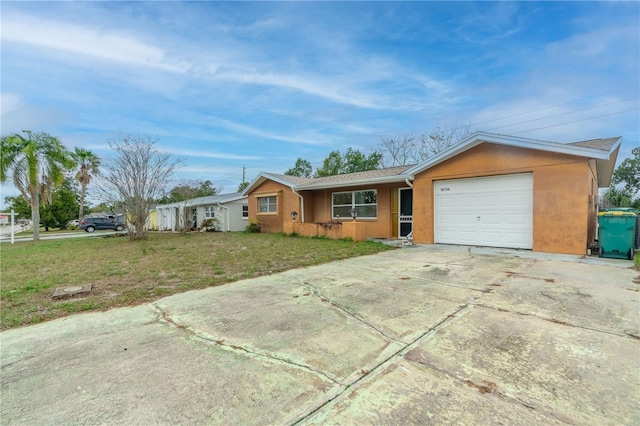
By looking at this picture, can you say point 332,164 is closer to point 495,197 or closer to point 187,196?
point 187,196

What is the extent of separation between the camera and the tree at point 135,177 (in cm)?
1459

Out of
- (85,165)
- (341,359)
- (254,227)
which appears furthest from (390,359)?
(85,165)

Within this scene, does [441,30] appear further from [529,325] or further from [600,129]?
[600,129]

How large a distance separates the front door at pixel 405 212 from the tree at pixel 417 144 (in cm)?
1486

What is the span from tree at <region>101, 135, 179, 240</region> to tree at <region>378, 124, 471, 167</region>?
20876mm

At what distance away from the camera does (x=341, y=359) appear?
2547mm

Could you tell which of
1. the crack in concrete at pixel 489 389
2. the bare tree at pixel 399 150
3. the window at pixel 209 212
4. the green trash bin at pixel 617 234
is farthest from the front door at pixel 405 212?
the bare tree at pixel 399 150

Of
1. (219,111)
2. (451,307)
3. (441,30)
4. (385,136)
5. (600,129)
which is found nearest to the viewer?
(451,307)

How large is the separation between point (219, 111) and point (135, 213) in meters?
7.66

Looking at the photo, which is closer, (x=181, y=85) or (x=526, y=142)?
(x=526, y=142)

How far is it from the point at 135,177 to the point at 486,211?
16.0 metres

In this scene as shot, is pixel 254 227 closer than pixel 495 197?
No

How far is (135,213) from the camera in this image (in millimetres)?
15227

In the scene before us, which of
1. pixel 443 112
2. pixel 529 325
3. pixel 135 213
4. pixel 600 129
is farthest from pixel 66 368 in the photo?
pixel 600 129
